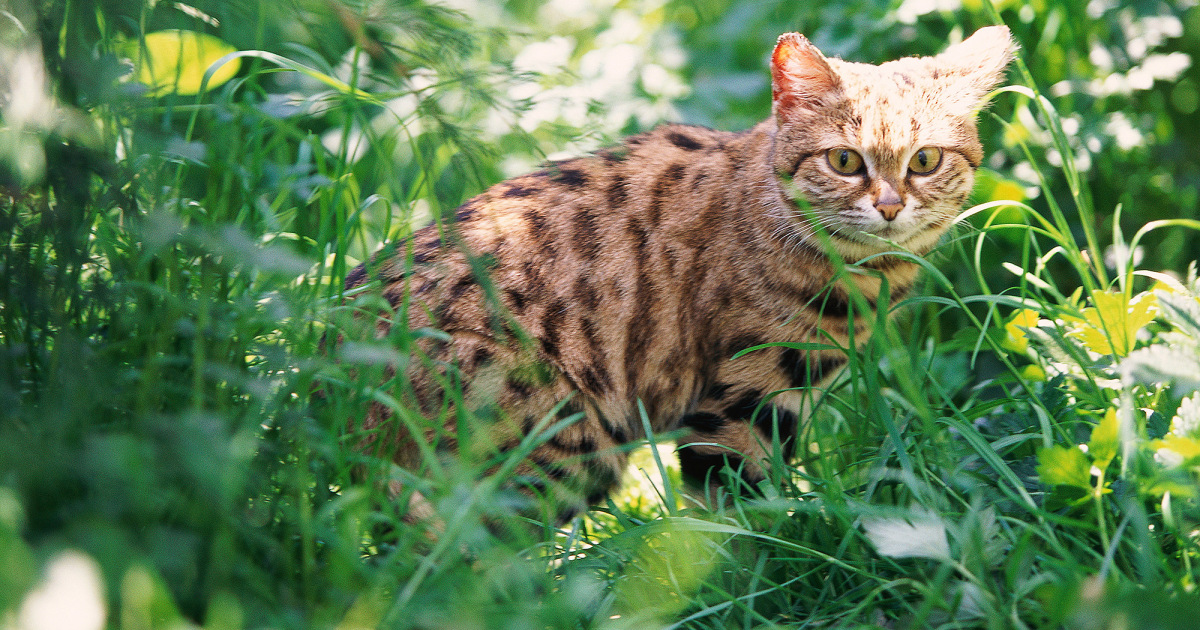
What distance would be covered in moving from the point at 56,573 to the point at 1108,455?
5.69ft

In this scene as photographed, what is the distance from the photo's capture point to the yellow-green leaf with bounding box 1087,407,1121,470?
1.59 m

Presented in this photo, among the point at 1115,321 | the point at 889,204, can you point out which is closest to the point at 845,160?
the point at 889,204

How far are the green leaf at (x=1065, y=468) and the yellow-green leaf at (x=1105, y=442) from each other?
0.02 meters

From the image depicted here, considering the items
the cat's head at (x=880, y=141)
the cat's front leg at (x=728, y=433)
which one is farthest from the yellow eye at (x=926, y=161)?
the cat's front leg at (x=728, y=433)

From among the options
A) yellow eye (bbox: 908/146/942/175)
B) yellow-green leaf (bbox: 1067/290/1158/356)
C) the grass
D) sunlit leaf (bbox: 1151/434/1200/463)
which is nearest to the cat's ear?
yellow eye (bbox: 908/146/942/175)

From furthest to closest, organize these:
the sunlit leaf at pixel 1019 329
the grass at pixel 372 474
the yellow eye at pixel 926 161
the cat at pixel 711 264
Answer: the yellow eye at pixel 926 161 → the cat at pixel 711 264 → the sunlit leaf at pixel 1019 329 → the grass at pixel 372 474

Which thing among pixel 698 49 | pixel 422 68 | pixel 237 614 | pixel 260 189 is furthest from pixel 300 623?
pixel 698 49

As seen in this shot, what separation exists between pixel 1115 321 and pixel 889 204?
0.63 m

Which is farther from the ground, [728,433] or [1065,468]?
[1065,468]

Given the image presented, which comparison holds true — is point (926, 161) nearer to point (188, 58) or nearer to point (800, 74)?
point (800, 74)

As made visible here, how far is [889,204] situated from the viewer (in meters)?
2.27

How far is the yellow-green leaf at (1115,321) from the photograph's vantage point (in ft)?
6.05

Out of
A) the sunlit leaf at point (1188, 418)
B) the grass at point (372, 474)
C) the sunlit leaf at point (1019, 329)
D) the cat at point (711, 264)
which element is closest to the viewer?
the grass at point (372, 474)

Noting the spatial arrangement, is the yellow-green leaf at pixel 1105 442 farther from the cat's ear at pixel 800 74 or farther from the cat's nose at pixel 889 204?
the cat's ear at pixel 800 74
